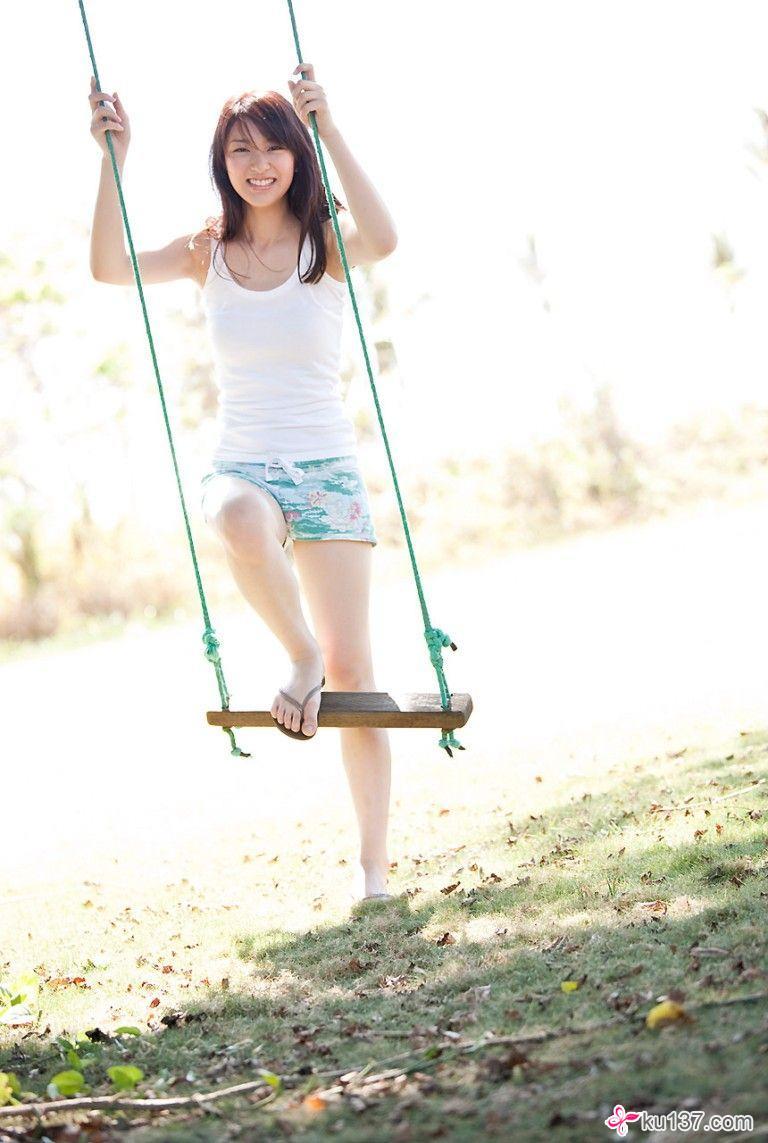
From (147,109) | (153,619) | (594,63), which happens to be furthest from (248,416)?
(594,63)

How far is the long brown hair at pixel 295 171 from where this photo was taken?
11.4ft

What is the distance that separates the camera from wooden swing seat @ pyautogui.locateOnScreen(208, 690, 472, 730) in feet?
10.6

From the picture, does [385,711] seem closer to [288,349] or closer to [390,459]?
[390,459]

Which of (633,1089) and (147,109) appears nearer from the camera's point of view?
(633,1089)

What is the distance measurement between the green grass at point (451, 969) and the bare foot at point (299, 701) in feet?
1.71

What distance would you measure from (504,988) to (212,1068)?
0.59 metres

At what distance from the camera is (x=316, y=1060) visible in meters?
2.51

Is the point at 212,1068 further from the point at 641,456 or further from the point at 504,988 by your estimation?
the point at 641,456

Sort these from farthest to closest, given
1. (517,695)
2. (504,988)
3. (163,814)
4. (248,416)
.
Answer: (517,695) < (163,814) < (248,416) < (504,988)

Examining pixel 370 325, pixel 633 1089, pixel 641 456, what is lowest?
pixel 633 1089

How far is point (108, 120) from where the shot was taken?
11.7 feet

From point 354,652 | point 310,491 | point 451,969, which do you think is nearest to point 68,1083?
point 451,969

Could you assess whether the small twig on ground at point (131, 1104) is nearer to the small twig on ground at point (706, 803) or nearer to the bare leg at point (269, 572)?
the bare leg at point (269, 572)

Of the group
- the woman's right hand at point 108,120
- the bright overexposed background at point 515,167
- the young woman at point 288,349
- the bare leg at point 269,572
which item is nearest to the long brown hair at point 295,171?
the young woman at point 288,349
